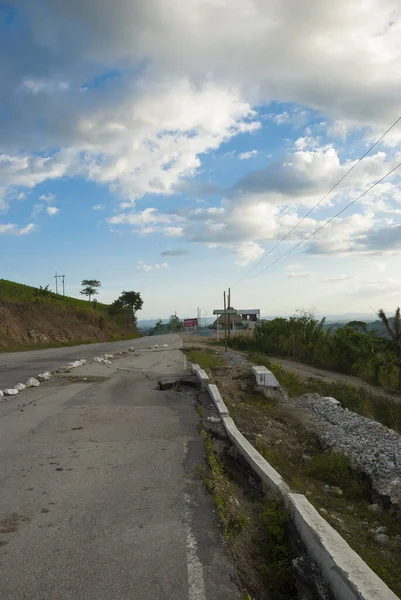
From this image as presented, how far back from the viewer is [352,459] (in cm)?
802

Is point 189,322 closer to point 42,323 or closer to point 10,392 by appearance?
point 42,323

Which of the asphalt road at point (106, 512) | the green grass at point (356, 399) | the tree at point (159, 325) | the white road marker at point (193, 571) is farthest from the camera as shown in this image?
the tree at point (159, 325)

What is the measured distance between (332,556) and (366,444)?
224 inches

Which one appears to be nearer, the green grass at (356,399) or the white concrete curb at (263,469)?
the white concrete curb at (263,469)

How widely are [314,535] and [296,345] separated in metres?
29.7

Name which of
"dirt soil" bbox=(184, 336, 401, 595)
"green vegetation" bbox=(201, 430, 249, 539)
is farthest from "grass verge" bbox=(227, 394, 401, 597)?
"green vegetation" bbox=(201, 430, 249, 539)

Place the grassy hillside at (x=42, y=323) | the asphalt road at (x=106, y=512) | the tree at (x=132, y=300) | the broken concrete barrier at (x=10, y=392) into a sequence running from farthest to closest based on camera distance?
the tree at (x=132, y=300) < the grassy hillside at (x=42, y=323) < the broken concrete barrier at (x=10, y=392) < the asphalt road at (x=106, y=512)

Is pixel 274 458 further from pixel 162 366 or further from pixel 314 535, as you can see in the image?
pixel 162 366

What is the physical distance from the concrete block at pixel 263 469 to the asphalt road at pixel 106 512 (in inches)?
23.6

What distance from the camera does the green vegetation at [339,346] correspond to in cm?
2289

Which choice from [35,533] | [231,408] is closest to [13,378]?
[231,408]

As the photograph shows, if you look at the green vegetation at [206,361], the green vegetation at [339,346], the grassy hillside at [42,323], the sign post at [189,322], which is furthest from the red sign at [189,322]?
the green vegetation at [206,361]

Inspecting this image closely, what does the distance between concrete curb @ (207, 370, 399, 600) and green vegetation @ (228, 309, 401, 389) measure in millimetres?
17794

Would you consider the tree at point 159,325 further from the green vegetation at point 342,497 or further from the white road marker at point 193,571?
the white road marker at point 193,571
